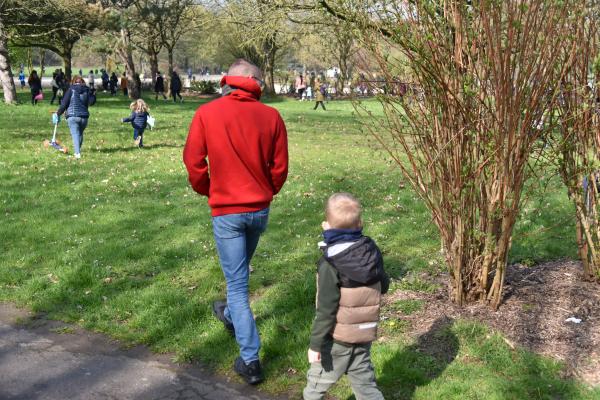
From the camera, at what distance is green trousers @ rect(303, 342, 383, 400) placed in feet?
11.9

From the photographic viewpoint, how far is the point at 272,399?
13.9 feet

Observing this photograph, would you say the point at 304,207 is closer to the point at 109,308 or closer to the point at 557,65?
the point at 109,308

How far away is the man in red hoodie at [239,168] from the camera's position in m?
4.24

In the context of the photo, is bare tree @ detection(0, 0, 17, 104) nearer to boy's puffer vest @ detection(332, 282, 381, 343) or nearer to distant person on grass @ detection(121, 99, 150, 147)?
distant person on grass @ detection(121, 99, 150, 147)

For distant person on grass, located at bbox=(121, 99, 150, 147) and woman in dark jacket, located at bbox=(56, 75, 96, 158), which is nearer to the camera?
woman in dark jacket, located at bbox=(56, 75, 96, 158)

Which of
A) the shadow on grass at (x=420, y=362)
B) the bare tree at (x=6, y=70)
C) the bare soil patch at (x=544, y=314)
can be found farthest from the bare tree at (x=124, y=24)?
the shadow on grass at (x=420, y=362)

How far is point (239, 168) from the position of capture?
14.0ft

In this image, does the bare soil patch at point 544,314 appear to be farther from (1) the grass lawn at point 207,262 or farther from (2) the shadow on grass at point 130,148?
(2) the shadow on grass at point 130,148

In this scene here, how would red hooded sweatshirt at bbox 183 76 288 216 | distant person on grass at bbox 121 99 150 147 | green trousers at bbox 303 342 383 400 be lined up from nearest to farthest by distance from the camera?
green trousers at bbox 303 342 383 400 < red hooded sweatshirt at bbox 183 76 288 216 < distant person on grass at bbox 121 99 150 147

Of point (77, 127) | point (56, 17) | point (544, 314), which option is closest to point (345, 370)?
point (544, 314)

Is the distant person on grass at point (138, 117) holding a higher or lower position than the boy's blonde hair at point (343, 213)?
lower

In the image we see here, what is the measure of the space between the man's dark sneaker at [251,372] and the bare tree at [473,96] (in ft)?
5.99

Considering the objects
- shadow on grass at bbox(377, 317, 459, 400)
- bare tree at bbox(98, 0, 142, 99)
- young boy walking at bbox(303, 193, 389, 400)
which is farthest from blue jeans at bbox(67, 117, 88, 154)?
bare tree at bbox(98, 0, 142, 99)

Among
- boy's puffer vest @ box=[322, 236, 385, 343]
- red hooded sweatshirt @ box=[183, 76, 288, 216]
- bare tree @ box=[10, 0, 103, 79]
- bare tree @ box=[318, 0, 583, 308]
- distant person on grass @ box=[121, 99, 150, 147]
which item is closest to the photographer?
boy's puffer vest @ box=[322, 236, 385, 343]
